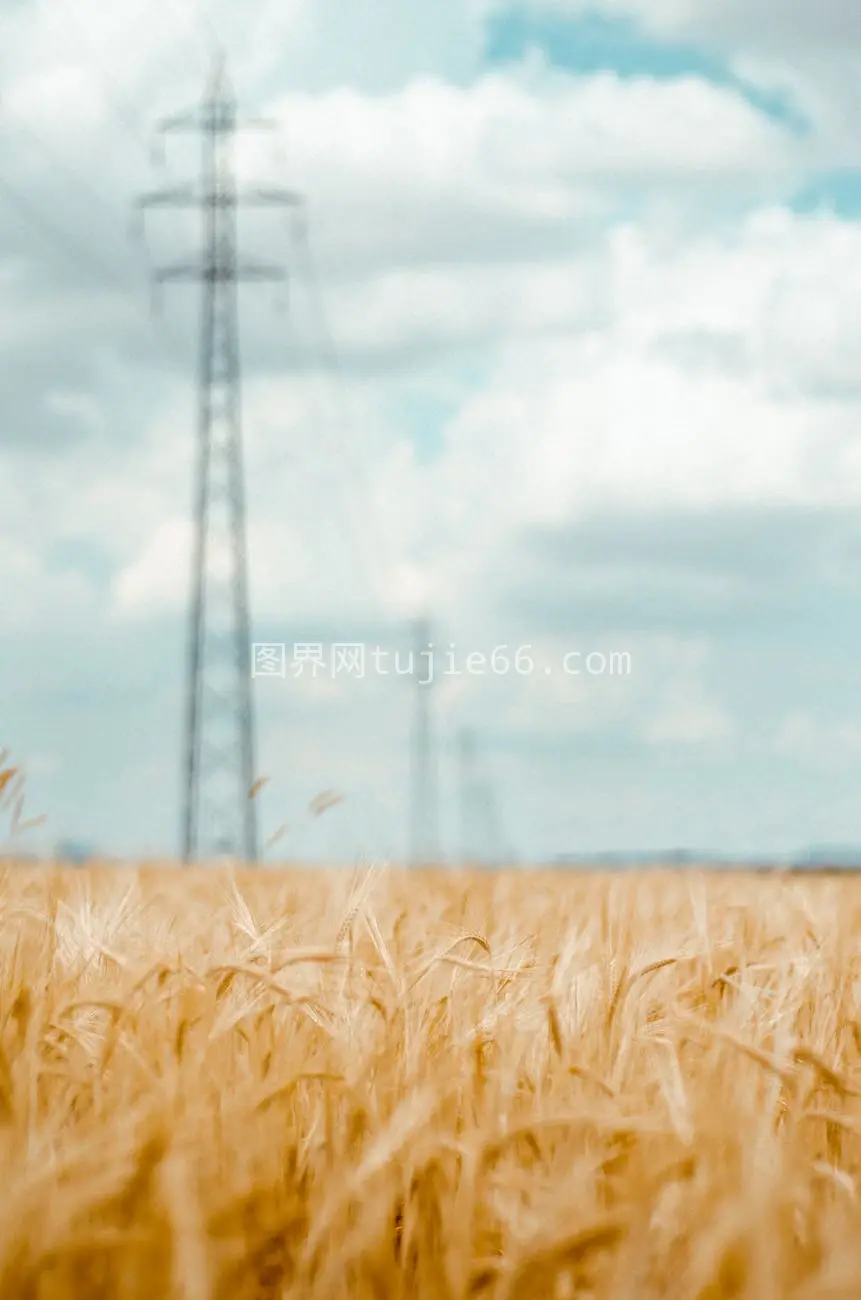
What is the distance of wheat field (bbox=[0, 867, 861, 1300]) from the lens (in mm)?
1767

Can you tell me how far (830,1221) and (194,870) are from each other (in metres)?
8.95

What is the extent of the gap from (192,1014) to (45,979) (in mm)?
321

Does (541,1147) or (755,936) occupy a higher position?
(755,936)

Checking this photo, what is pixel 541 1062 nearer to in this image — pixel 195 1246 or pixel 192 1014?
pixel 192 1014

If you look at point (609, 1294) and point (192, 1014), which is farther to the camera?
point (192, 1014)

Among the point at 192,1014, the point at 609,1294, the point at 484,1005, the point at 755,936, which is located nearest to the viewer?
the point at 609,1294

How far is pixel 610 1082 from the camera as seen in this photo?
2.65m

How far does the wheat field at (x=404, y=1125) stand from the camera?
1.77 metres

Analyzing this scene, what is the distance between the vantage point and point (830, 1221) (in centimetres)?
199

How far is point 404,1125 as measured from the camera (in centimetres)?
200

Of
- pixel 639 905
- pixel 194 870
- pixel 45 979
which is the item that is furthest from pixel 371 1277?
pixel 194 870

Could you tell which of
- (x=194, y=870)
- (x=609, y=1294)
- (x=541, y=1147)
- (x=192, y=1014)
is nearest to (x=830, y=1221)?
(x=609, y=1294)

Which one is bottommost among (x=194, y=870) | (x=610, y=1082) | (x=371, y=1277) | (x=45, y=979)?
(x=371, y=1277)

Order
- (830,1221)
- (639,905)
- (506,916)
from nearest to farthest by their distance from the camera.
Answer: (830,1221) < (506,916) < (639,905)
